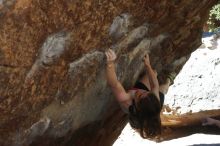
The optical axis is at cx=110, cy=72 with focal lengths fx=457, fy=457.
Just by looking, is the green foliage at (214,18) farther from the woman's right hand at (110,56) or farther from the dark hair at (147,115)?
the woman's right hand at (110,56)

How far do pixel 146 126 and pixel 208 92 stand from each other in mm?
5829

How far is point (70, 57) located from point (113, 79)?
0.75 meters

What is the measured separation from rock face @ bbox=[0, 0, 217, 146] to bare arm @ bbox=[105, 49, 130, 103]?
0.25 feet

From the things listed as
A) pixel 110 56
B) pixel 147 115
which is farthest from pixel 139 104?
pixel 110 56

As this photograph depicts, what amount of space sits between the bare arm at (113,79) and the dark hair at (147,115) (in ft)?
0.60

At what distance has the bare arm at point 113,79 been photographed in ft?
15.4

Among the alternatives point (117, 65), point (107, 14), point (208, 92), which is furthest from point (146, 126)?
point (208, 92)

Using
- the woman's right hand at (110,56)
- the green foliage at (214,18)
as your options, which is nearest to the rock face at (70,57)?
the woman's right hand at (110,56)

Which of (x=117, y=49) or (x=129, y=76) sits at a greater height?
(x=117, y=49)

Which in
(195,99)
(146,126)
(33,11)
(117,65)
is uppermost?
(33,11)

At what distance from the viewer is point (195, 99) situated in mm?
10414

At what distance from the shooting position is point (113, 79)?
4.77 metres

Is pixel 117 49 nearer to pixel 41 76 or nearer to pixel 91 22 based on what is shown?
pixel 91 22

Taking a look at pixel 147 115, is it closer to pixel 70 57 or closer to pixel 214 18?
pixel 70 57
